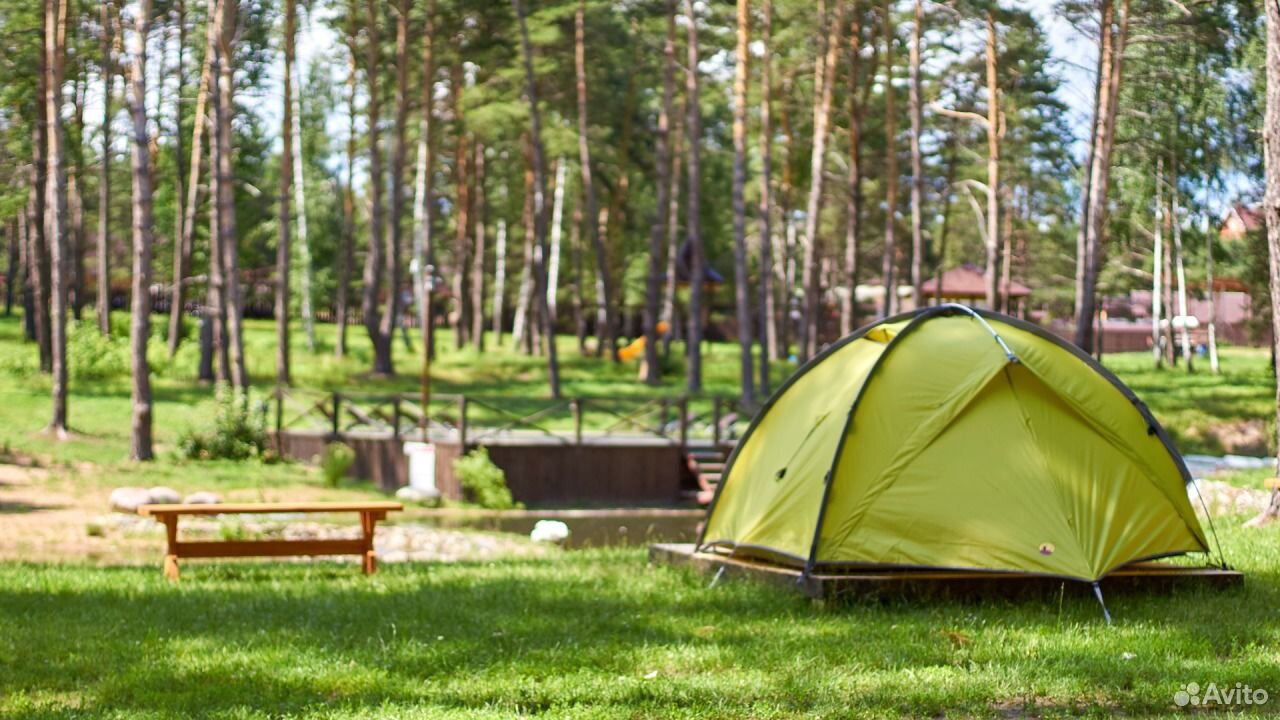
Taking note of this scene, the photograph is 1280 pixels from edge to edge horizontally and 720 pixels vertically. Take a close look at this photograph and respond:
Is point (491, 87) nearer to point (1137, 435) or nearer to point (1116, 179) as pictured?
point (1116, 179)

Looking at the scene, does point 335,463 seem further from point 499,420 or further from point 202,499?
point 499,420

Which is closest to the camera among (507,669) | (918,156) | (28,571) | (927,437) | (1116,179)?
(507,669)

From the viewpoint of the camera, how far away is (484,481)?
2380cm

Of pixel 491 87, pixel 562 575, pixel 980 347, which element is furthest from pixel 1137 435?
pixel 491 87

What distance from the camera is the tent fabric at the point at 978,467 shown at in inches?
360

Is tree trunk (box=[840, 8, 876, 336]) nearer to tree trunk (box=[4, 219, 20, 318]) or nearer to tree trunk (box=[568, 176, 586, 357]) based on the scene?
tree trunk (box=[568, 176, 586, 357])

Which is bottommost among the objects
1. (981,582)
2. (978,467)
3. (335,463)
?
(335,463)

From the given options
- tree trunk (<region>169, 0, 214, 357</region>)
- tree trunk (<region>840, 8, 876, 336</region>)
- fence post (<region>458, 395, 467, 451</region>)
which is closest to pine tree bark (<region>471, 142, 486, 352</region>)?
tree trunk (<region>169, 0, 214, 357</region>)

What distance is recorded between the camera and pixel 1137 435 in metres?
9.69

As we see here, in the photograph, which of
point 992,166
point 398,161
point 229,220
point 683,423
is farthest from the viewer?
point 398,161

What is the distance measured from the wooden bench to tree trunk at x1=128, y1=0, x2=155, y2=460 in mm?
12286

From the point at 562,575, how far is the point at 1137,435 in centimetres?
415

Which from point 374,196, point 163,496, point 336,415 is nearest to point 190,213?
point 374,196

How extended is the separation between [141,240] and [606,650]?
18137 mm
